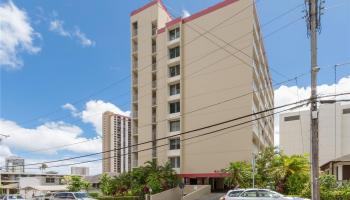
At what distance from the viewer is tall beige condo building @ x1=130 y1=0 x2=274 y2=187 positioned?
45344 millimetres

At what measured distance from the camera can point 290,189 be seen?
101 feet

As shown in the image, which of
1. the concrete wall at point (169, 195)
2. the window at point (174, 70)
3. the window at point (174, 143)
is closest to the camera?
the concrete wall at point (169, 195)

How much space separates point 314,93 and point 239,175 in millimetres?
22293

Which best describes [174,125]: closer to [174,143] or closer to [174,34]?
[174,143]

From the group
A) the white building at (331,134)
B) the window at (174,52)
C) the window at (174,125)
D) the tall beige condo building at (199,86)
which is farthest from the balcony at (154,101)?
the white building at (331,134)

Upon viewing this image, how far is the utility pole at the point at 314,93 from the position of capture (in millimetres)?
15242

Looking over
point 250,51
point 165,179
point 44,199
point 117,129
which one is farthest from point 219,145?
point 44,199

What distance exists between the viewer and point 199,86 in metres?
49.8

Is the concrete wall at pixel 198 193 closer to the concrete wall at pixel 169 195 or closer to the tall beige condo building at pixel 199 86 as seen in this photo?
the tall beige condo building at pixel 199 86

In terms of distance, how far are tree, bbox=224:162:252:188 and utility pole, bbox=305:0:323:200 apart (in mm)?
21004

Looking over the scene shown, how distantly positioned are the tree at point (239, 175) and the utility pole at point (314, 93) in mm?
21004

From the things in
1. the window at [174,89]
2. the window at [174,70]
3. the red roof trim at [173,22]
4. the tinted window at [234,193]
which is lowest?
the tinted window at [234,193]

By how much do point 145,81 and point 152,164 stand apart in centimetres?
1529

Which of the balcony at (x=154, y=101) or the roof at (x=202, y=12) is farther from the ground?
the roof at (x=202, y=12)
